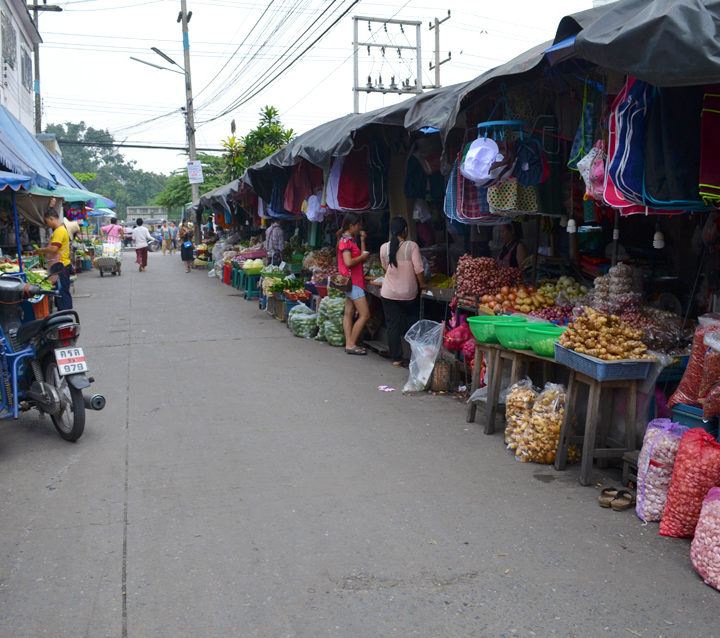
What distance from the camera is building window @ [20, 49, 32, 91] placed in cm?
2212

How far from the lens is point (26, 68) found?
76.1 feet

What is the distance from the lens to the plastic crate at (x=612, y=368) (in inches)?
192

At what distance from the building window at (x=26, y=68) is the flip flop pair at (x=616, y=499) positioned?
22.7 meters

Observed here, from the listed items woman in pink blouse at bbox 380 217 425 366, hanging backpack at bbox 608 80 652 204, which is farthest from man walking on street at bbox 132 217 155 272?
hanging backpack at bbox 608 80 652 204

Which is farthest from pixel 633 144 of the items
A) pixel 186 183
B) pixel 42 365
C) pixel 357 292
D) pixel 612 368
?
pixel 186 183

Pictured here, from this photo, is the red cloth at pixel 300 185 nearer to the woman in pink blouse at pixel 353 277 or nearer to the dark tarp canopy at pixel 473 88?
the woman in pink blouse at pixel 353 277

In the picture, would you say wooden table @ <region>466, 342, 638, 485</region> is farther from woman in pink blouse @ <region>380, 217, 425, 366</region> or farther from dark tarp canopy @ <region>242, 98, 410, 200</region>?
dark tarp canopy @ <region>242, 98, 410, 200</region>

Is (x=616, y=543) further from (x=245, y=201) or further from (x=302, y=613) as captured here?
(x=245, y=201)

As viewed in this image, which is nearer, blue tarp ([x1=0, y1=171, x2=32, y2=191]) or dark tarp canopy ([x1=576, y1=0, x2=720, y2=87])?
dark tarp canopy ([x1=576, y1=0, x2=720, y2=87])

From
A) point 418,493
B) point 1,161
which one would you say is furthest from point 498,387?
point 1,161

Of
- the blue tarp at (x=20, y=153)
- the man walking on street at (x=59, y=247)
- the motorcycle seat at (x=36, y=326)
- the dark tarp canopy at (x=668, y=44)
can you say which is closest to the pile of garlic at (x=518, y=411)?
the dark tarp canopy at (x=668, y=44)

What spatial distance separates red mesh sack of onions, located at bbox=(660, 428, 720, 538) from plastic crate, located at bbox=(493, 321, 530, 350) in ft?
6.06

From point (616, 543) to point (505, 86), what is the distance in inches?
158

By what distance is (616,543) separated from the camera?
4176 mm
